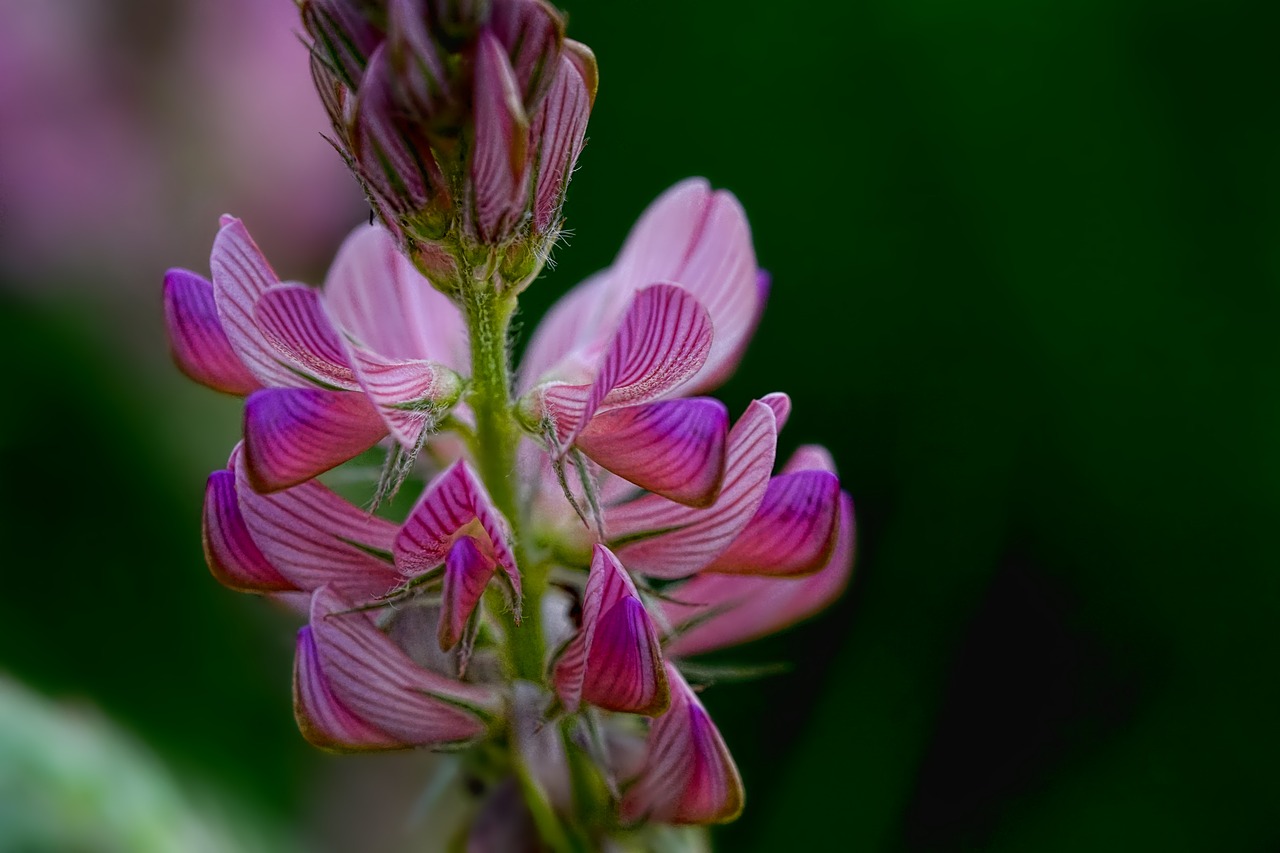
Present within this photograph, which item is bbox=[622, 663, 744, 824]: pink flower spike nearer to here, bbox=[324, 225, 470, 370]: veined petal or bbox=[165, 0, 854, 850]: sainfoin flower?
bbox=[165, 0, 854, 850]: sainfoin flower

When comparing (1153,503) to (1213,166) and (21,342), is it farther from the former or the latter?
(21,342)

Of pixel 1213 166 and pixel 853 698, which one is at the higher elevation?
pixel 1213 166

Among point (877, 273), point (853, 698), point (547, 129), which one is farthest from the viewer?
point (877, 273)

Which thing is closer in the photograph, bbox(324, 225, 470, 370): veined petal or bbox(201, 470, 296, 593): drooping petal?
bbox(201, 470, 296, 593): drooping petal

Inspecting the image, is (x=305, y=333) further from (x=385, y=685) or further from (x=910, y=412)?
(x=910, y=412)

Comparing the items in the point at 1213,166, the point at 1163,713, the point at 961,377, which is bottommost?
the point at 1163,713

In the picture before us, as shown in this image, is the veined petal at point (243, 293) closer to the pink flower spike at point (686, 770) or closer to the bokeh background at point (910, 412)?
the pink flower spike at point (686, 770)

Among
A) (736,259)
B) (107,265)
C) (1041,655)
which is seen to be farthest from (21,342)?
(1041,655)

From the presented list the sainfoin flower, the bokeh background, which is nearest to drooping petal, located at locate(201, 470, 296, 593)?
the sainfoin flower
